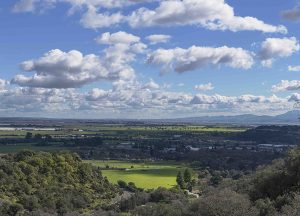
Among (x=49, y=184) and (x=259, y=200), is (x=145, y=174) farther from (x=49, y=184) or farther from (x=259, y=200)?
(x=259, y=200)

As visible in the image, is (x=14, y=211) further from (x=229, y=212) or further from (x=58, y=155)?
(x=229, y=212)

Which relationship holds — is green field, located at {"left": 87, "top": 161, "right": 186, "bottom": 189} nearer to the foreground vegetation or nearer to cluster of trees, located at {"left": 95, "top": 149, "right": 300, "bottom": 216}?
the foreground vegetation

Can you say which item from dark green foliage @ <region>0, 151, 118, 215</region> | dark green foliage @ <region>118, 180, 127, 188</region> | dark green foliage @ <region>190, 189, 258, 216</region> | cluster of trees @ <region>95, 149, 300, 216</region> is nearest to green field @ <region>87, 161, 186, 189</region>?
dark green foliage @ <region>118, 180, 127, 188</region>

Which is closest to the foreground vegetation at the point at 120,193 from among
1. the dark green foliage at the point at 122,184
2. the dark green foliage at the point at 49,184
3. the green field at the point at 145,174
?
the dark green foliage at the point at 49,184

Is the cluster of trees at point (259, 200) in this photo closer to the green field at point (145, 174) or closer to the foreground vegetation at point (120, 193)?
the foreground vegetation at point (120, 193)

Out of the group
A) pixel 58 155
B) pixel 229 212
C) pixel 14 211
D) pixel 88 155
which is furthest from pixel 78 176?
pixel 88 155

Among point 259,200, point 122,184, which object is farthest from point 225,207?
point 122,184

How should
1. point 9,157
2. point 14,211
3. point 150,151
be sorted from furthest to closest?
point 150,151
point 9,157
point 14,211
